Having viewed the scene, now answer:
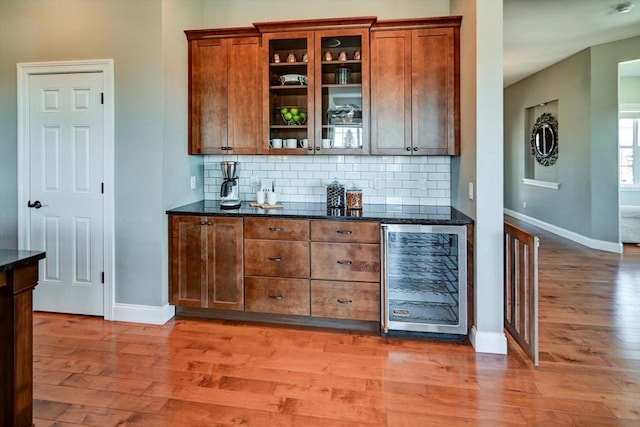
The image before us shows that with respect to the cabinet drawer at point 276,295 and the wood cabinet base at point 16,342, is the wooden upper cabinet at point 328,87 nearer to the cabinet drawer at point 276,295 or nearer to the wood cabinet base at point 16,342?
the cabinet drawer at point 276,295

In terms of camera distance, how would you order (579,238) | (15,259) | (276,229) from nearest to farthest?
(15,259), (276,229), (579,238)

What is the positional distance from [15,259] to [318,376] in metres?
1.75

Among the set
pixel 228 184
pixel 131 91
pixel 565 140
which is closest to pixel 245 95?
pixel 228 184

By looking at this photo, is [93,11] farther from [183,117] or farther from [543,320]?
[543,320]

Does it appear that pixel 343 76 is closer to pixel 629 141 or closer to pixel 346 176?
pixel 346 176

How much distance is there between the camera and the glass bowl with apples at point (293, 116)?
11.9ft

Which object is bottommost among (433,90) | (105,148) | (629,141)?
(105,148)

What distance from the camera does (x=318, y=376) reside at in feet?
8.23

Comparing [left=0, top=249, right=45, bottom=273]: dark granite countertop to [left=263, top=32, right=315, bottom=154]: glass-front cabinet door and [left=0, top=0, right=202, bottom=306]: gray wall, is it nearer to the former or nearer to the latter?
[left=0, top=0, right=202, bottom=306]: gray wall

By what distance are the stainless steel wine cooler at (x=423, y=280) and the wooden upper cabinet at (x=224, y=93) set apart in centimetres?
158

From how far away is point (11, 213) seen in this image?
11.7 ft

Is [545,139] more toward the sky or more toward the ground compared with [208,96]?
more toward the sky

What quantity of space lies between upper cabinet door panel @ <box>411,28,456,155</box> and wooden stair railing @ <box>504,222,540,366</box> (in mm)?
934

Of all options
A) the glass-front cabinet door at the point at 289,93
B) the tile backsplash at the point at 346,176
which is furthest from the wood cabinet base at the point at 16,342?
the tile backsplash at the point at 346,176
